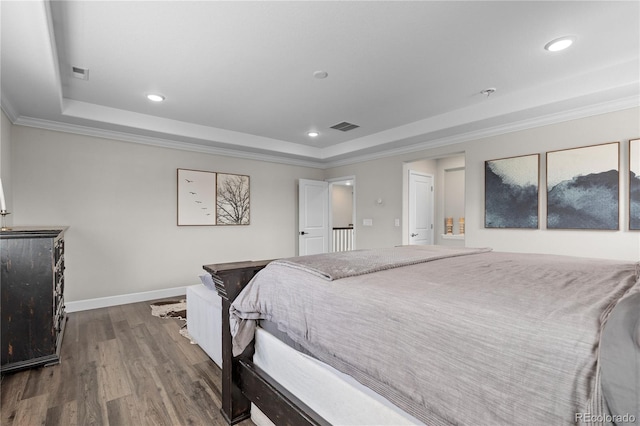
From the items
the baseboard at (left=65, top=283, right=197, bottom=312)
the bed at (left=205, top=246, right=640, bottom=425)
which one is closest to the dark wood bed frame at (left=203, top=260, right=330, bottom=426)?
the bed at (left=205, top=246, right=640, bottom=425)

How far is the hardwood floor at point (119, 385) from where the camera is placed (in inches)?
71.2

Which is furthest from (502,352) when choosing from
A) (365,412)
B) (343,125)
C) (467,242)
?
(343,125)

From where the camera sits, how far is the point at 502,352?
0.76m

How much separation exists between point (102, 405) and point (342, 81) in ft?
10.3

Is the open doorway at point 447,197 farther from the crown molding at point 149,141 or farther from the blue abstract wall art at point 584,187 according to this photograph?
the crown molding at point 149,141

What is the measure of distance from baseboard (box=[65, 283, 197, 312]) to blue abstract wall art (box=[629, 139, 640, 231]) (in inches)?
215

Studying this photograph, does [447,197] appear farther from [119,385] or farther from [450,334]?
[119,385]

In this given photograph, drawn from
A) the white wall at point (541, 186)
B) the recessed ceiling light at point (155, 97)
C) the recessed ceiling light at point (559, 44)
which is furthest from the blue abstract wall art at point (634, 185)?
the recessed ceiling light at point (155, 97)

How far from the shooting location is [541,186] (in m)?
3.45

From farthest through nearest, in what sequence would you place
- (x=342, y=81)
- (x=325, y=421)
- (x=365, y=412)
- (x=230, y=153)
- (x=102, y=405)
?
(x=230, y=153) < (x=342, y=81) < (x=102, y=405) < (x=325, y=421) < (x=365, y=412)

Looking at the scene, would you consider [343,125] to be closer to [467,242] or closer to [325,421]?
[467,242]

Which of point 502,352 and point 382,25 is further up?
point 382,25

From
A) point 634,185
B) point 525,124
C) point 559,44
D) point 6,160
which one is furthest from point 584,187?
point 6,160

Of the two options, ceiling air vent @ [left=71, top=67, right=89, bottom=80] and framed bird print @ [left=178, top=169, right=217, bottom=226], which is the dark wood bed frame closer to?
ceiling air vent @ [left=71, top=67, right=89, bottom=80]
